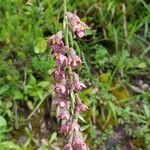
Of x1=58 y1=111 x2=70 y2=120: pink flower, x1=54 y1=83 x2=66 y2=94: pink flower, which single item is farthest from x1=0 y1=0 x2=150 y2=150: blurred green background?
x1=54 y1=83 x2=66 y2=94: pink flower

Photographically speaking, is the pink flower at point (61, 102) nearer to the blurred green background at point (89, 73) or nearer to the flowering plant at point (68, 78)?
the flowering plant at point (68, 78)

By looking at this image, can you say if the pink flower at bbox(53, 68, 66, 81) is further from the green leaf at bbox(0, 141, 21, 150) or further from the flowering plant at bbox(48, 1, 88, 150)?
the green leaf at bbox(0, 141, 21, 150)

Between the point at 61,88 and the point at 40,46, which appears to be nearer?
the point at 61,88

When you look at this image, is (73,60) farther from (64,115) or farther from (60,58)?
(64,115)

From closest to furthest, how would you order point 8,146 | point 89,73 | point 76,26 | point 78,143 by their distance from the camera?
point 76,26, point 78,143, point 8,146, point 89,73

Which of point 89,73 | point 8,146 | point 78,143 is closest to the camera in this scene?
point 78,143

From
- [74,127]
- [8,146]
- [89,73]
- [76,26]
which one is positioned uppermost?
[76,26]

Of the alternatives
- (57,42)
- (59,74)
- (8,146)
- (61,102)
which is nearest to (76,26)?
(57,42)

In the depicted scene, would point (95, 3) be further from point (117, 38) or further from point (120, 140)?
point (120, 140)

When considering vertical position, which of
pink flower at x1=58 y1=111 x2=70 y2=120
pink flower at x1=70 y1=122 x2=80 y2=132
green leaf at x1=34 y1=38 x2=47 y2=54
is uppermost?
green leaf at x1=34 y1=38 x2=47 y2=54
